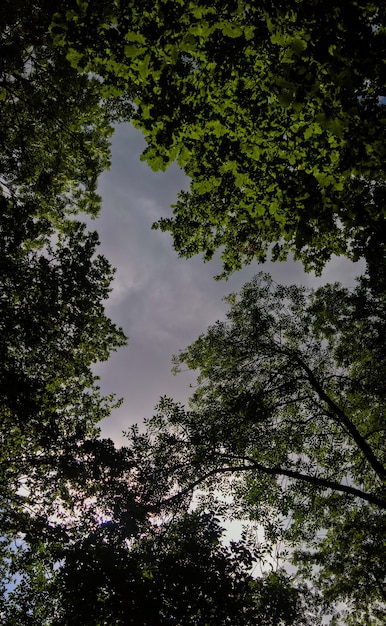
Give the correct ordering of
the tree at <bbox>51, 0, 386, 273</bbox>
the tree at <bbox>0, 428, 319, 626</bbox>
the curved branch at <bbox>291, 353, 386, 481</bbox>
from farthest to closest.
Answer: the curved branch at <bbox>291, 353, 386, 481</bbox> → the tree at <bbox>0, 428, 319, 626</bbox> → the tree at <bbox>51, 0, 386, 273</bbox>

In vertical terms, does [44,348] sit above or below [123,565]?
above

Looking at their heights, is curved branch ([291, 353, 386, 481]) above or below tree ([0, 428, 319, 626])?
above

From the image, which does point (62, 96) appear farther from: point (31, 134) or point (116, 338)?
point (116, 338)

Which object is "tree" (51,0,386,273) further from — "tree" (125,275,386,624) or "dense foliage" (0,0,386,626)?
"tree" (125,275,386,624)

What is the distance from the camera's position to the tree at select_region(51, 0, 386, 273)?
5.04m

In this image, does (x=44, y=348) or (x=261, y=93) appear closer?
(x=261, y=93)

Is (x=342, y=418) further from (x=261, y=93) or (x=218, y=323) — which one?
(x=261, y=93)

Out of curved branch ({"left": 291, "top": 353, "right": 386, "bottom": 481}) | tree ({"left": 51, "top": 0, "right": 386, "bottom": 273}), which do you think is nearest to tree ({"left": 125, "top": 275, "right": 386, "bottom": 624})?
curved branch ({"left": 291, "top": 353, "right": 386, "bottom": 481})

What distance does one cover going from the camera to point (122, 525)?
1170cm

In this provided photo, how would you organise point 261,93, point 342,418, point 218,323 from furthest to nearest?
point 218,323, point 342,418, point 261,93

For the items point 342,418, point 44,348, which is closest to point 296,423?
point 342,418

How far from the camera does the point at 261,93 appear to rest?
7.36 meters

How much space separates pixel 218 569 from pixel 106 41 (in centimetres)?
1294

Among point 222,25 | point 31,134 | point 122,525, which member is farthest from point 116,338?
point 222,25
